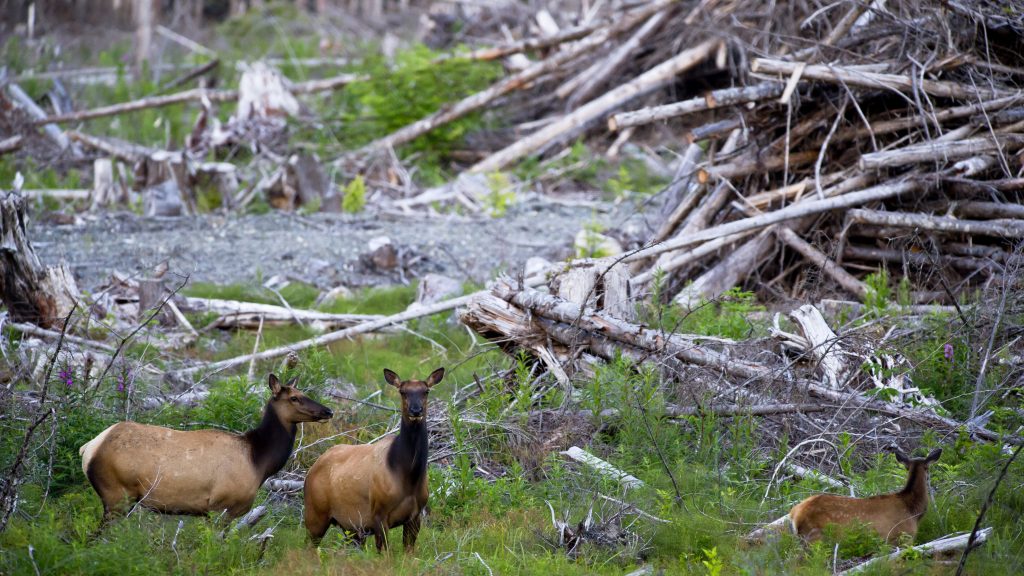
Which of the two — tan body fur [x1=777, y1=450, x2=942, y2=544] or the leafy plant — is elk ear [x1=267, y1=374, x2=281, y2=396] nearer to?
tan body fur [x1=777, y1=450, x2=942, y2=544]

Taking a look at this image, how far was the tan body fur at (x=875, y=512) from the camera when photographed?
16.4 ft

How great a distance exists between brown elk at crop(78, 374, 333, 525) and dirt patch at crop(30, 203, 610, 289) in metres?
4.73

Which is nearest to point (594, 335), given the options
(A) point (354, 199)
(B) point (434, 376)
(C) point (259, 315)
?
(B) point (434, 376)

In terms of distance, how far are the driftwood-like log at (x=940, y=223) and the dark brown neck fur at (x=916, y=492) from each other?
3881 millimetres

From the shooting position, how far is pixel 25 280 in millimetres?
8383

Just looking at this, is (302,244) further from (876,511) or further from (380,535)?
(876,511)

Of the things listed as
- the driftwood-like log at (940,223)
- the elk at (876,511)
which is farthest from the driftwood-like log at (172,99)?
the elk at (876,511)

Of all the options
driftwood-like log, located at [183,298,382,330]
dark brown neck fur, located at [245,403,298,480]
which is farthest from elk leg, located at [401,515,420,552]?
driftwood-like log, located at [183,298,382,330]

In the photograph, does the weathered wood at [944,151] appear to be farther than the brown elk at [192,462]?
Yes

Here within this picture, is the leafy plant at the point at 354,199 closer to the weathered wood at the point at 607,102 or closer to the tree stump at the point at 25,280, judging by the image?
the weathered wood at the point at 607,102

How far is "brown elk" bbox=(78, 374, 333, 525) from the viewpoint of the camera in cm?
521

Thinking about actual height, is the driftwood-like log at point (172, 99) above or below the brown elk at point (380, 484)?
below

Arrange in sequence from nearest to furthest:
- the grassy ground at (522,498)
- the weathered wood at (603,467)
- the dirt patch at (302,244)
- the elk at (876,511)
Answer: the grassy ground at (522,498)
the elk at (876,511)
the weathered wood at (603,467)
the dirt patch at (302,244)

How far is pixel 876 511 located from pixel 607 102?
11.4m
